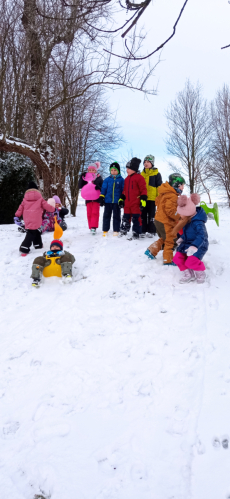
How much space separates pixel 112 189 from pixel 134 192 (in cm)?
60

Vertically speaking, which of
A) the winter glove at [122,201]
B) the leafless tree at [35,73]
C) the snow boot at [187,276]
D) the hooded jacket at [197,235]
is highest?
the leafless tree at [35,73]

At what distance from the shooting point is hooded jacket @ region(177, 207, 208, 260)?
4.97 m

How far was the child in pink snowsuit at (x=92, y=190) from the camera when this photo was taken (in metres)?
7.94

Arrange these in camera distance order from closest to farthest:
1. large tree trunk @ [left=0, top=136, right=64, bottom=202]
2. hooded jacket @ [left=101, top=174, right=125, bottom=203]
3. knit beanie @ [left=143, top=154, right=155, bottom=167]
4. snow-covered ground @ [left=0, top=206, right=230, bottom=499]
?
snow-covered ground @ [left=0, top=206, right=230, bottom=499], hooded jacket @ [left=101, top=174, right=125, bottom=203], knit beanie @ [left=143, top=154, right=155, bottom=167], large tree trunk @ [left=0, top=136, right=64, bottom=202]

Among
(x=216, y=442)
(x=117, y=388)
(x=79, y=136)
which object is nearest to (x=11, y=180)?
(x=79, y=136)

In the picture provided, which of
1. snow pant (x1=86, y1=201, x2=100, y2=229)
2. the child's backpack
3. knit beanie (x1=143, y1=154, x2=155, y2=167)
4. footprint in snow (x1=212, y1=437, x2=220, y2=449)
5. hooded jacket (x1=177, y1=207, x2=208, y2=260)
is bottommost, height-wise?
footprint in snow (x1=212, y1=437, x2=220, y2=449)

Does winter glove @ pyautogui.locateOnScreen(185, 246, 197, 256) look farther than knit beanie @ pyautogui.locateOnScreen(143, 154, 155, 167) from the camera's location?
No

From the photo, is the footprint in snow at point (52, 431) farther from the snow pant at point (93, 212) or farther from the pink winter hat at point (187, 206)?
the snow pant at point (93, 212)

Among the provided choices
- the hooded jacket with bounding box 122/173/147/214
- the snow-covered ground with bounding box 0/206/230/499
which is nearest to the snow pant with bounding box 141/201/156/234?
the hooded jacket with bounding box 122/173/147/214

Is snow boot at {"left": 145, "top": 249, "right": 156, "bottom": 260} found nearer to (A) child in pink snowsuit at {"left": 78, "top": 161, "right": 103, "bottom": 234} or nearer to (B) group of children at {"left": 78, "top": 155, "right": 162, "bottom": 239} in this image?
(B) group of children at {"left": 78, "top": 155, "right": 162, "bottom": 239}

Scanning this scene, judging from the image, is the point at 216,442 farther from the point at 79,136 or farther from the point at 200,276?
the point at 79,136

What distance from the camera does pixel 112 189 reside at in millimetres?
7566

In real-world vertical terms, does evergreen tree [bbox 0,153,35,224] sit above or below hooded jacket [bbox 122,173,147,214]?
above

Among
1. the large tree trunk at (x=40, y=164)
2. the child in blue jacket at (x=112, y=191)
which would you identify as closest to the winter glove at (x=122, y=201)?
the child in blue jacket at (x=112, y=191)
